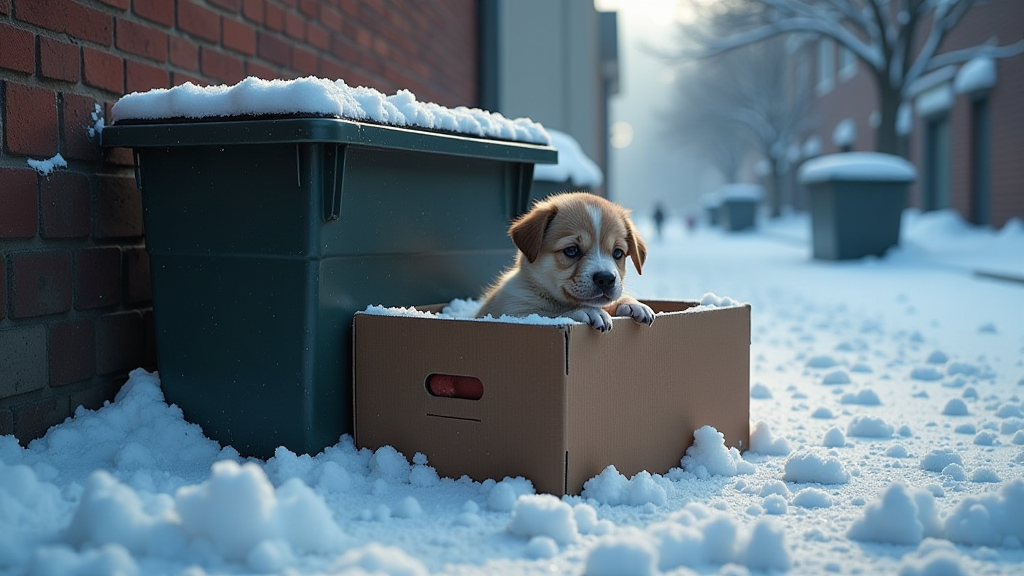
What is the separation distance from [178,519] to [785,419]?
8.23ft

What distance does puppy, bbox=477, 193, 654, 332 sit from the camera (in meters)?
2.99

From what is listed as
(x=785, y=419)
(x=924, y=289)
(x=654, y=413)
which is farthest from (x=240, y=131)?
Result: (x=924, y=289)

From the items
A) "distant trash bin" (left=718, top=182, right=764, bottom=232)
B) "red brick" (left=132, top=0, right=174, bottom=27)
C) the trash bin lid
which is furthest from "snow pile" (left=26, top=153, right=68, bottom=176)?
"distant trash bin" (left=718, top=182, right=764, bottom=232)

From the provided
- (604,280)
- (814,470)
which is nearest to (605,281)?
(604,280)

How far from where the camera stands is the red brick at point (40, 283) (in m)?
2.56

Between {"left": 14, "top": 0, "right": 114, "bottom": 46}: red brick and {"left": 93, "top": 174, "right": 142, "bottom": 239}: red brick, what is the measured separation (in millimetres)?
455

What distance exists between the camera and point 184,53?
3346 mm

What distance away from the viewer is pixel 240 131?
259 centimetres

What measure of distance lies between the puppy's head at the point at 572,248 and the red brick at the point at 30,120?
1.49 m

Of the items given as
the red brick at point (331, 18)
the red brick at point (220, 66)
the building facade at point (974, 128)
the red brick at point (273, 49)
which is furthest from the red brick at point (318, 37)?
the building facade at point (974, 128)

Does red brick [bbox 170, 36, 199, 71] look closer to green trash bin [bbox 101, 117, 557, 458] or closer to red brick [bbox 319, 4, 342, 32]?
green trash bin [bbox 101, 117, 557, 458]

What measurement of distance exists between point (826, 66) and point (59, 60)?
101 feet

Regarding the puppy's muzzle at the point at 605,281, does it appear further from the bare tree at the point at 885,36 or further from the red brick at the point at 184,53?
the bare tree at the point at 885,36

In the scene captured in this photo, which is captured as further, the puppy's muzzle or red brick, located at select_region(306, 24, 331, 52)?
red brick, located at select_region(306, 24, 331, 52)
